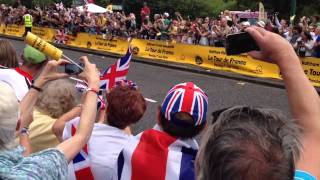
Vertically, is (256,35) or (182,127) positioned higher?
(256,35)

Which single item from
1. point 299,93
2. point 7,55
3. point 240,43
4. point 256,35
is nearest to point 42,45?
point 7,55

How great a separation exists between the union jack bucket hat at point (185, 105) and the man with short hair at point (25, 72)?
1681 mm

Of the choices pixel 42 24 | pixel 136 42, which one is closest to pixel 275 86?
pixel 136 42

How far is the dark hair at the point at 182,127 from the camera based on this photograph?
2580 millimetres

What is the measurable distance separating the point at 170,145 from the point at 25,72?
2.00m

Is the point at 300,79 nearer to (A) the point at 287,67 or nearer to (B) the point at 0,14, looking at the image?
(A) the point at 287,67

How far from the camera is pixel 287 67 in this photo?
6.25ft

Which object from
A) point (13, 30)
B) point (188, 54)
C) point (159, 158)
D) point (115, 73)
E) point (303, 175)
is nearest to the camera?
point (303, 175)

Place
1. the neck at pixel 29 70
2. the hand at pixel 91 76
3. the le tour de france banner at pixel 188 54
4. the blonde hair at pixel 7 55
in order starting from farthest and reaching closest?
the le tour de france banner at pixel 188 54 → the blonde hair at pixel 7 55 → the neck at pixel 29 70 → the hand at pixel 91 76

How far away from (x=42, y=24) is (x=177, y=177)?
28022mm

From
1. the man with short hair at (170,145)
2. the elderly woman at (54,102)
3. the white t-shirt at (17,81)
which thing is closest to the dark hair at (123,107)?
the man with short hair at (170,145)

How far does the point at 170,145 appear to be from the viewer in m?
2.55

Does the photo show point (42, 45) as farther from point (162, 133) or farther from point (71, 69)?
point (162, 133)

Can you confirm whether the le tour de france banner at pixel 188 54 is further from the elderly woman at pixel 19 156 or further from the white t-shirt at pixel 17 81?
the elderly woman at pixel 19 156
